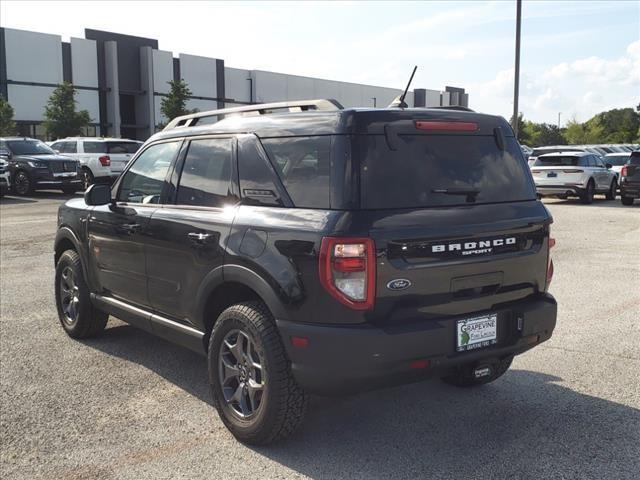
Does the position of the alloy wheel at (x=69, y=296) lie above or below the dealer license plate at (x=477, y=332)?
below

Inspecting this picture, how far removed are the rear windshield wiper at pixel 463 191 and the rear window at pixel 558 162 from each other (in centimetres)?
1738

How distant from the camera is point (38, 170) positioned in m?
21.5

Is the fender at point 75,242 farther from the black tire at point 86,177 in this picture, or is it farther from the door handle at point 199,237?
the black tire at point 86,177

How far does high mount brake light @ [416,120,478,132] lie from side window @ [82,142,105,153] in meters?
21.0

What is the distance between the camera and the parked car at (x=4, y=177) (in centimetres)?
2103

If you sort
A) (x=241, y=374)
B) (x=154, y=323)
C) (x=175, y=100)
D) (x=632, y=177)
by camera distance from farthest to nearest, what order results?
(x=175, y=100)
(x=632, y=177)
(x=154, y=323)
(x=241, y=374)

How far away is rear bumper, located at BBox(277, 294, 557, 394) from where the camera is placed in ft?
10.6

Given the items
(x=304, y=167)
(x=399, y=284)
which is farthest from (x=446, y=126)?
(x=399, y=284)

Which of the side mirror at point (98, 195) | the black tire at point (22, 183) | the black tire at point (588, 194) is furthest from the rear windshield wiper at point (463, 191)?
the black tire at point (22, 183)

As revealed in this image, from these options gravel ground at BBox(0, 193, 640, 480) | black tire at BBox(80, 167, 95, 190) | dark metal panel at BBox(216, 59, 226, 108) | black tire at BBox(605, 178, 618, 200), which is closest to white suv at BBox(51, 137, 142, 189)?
black tire at BBox(80, 167, 95, 190)

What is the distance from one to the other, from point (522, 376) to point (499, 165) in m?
1.79

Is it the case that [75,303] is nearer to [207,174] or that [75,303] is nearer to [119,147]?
[207,174]

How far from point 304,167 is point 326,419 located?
1631 millimetres

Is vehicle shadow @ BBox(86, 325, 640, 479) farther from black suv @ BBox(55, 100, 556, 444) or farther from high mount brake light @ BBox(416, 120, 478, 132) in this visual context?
high mount brake light @ BBox(416, 120, 478, 132)
